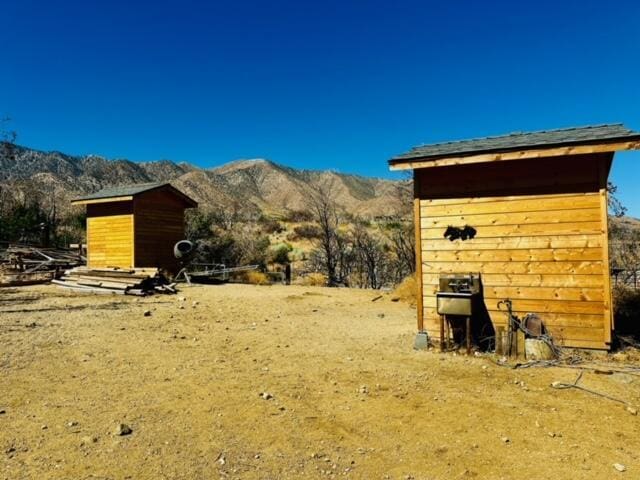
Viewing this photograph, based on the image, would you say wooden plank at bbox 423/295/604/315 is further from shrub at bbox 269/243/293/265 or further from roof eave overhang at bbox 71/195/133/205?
shrub at bbox 269/243/293/265

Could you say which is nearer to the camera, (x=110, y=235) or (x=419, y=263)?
(x=419, y=263)

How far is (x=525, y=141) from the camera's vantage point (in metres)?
6.71

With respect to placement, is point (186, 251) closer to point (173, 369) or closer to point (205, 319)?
point (205, 319)

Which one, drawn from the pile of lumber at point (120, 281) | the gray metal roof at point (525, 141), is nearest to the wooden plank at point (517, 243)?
the gray metal roof at point (525, 141)

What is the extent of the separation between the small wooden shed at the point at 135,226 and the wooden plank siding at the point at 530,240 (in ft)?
43.7

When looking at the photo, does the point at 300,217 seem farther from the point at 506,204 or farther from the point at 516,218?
the point at 516,218

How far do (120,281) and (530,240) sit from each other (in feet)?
41.7

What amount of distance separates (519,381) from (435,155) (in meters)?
3.53

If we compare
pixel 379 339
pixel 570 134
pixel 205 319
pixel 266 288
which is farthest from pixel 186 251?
pixel 570 134

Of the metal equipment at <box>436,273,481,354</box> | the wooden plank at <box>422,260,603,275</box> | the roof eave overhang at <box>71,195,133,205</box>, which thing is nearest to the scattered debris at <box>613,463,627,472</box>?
the metal equipment at <box>436,273,481,354</box>

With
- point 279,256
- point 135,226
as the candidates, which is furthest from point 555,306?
point 279,256

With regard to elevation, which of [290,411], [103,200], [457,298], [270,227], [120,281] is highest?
[270,227]

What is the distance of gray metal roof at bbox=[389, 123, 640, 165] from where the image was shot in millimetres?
6074

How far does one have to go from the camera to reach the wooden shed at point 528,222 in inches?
246
